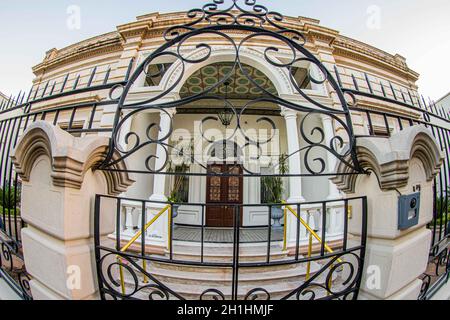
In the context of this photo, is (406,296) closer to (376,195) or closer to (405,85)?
(376,195)

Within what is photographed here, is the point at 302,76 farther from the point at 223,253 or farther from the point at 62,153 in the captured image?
the point at 62,153

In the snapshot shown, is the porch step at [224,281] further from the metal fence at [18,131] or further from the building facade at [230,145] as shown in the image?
the metal fence at [18,131]

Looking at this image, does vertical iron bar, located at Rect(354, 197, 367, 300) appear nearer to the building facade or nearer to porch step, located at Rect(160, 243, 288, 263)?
the building facade

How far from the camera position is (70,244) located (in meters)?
1.03

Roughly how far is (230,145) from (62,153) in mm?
5888

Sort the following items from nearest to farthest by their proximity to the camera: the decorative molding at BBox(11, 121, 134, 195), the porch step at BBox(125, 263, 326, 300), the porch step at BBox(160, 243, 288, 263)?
1. the decorative molding at BBox(11, 121, 134, 195)
2. the porch step at BBox(125, 263, 326, 300)
3. the porch step at BBox(160, 243, 288, 263)

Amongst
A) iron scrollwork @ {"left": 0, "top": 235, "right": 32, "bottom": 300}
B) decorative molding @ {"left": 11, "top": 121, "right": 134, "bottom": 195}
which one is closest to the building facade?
decorative molding @ {"left": 11, "top": 121, "right": 134, "bottom": 195}

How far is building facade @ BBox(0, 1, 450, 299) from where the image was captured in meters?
1.14

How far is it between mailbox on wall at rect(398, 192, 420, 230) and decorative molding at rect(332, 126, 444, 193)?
96mm

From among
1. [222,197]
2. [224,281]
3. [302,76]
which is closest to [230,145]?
[222,197]

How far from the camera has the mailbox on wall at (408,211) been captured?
3.46ft

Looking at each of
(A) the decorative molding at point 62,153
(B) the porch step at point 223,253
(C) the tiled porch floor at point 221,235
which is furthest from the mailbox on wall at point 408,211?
(C) the tiled porch floor at point 221,235

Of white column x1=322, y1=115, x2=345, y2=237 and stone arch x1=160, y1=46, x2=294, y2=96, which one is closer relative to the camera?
white column x1=322, y1=115, x2=345, y2=237

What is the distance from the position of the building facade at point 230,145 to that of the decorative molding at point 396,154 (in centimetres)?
1
